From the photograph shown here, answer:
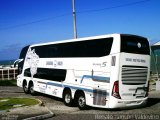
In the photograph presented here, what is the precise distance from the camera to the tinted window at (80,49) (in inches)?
579

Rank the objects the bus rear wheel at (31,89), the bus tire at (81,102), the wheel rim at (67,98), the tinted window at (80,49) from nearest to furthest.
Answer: the tinted window at (80,49)
the bus tire at (81,102)
the wheel rim at (67,98)
the bus rear wheel at (31,89)

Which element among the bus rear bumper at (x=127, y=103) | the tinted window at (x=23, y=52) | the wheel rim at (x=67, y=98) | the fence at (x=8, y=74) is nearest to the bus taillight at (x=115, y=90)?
the bus rear bumper at (x=127, y=103)

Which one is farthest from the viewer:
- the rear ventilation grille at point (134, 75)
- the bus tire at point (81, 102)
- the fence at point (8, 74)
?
the fence at point (8, 74)

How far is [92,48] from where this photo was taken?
15.5 metres

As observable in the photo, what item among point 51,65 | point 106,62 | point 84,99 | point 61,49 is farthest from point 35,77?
point 106,62

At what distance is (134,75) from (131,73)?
0.21 m

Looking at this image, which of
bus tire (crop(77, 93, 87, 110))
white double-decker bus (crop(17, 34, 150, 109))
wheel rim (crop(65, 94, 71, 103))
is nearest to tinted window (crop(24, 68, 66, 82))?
white double-decker bus (crop(17, 34, 150, 109))

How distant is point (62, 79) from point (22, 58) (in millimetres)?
7102

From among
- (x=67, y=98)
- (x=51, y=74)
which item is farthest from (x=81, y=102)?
(x=51, y=74)

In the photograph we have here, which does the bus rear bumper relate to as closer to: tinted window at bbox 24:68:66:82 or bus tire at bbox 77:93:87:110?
bus tire at bbox 77:93:87:110

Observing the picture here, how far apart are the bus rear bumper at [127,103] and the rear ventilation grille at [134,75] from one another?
0.83 metres

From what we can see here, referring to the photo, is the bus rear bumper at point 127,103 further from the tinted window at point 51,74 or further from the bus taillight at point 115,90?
the tinted window at point 51,74

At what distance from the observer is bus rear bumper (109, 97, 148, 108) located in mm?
14094

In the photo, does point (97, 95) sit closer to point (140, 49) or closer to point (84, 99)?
point (84, 99)
